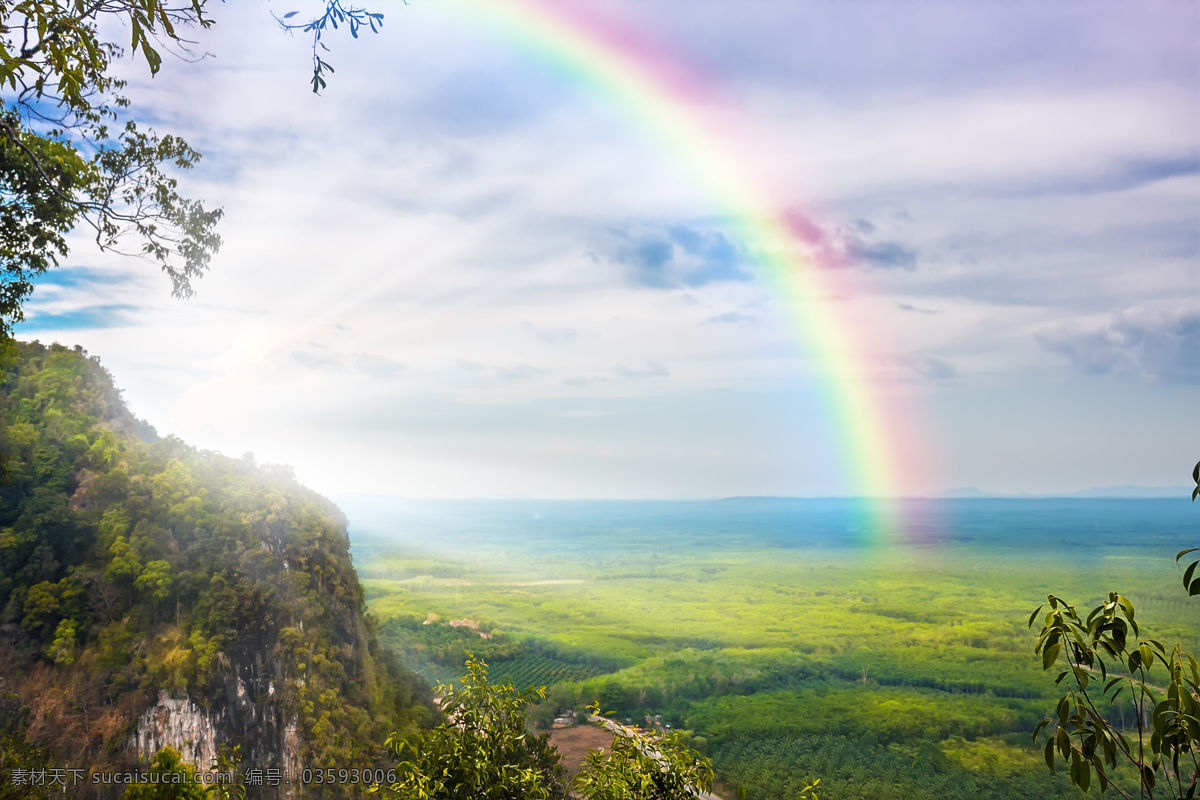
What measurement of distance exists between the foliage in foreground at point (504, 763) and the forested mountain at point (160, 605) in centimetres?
1937

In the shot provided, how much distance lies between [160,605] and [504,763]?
2448cm

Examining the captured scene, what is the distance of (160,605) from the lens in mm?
24141

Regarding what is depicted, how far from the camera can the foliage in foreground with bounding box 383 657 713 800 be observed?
4672 millimetres

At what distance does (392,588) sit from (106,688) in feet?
317

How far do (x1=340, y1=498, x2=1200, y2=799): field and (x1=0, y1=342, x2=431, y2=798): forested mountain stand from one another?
1329 inches

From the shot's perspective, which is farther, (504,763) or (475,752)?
(504,763)

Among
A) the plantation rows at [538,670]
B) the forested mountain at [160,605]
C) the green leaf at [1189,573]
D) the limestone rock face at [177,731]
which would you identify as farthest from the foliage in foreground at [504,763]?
the plantation rows at [538,670]

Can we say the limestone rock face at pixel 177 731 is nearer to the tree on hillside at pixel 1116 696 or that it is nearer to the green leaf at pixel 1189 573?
the tree on hillside at pixel 1116 696

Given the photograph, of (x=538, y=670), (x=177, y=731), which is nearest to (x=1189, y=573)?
(x=177, y=731)

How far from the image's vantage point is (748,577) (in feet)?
513

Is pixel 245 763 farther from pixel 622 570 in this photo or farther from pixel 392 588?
pixel 622 570

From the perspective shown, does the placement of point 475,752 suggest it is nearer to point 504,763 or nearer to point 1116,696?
point 504,763

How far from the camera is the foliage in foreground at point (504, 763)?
4672 millimetres

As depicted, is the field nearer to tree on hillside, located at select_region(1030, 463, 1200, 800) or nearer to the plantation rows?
the plantation rows
